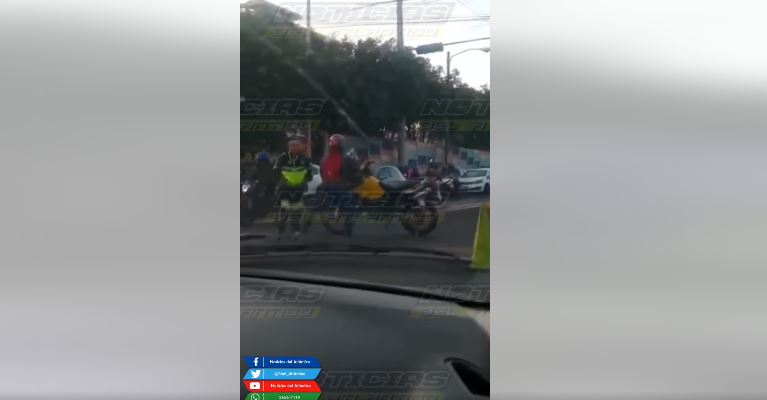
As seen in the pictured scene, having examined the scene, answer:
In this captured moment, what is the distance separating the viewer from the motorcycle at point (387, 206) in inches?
80.0

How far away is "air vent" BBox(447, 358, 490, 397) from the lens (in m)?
2.04

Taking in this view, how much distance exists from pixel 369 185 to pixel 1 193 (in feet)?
4.43

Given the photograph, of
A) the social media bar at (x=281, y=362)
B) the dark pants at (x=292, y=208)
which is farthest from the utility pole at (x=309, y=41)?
the social media bar at (x=281, y=362)

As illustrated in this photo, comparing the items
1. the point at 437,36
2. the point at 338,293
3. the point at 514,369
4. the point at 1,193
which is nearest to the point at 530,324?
the point at 514,369

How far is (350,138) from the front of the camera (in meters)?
2.03

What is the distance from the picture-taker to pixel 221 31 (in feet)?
6.66

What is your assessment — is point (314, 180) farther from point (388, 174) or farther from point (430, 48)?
point (430, 48)

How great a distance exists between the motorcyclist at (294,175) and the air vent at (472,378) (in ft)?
2.50

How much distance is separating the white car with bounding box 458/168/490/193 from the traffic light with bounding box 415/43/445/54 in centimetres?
45

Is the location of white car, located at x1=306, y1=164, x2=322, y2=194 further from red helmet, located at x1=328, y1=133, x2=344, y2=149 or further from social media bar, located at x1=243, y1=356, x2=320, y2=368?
social media bar, located at x1=243, y1=356, x2=320, y2=368

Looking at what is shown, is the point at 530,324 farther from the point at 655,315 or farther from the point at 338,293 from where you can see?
the point at 338,293

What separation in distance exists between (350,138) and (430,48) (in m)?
0.43

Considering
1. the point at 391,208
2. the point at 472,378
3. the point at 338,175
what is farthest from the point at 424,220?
the point at 472,378

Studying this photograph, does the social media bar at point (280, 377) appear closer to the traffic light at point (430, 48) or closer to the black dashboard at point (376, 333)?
the black dashboard at point (376, 333)
